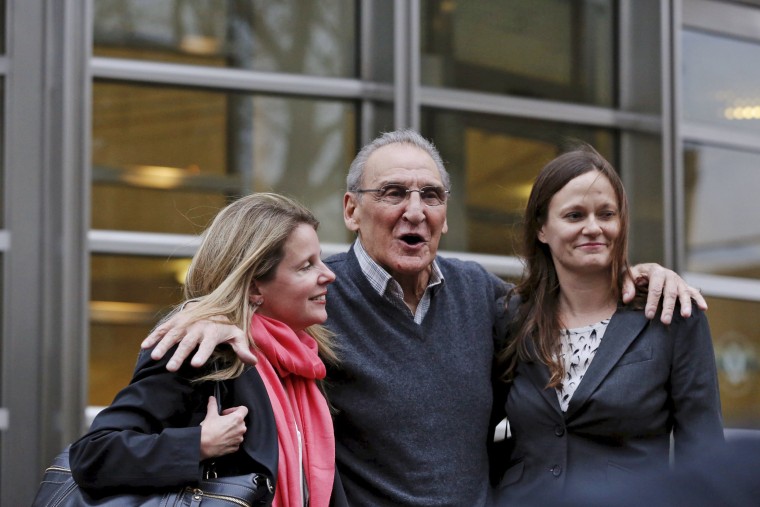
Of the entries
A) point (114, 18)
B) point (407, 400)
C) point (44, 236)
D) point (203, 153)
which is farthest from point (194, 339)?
point (114, 18)

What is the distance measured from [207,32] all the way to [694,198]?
3573mm

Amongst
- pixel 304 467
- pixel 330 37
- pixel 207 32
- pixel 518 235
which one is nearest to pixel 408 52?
pixel 330 37

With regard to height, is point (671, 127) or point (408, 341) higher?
point (671, 127)

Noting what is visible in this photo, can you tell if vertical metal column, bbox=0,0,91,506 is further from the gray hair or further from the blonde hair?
the blonde hair

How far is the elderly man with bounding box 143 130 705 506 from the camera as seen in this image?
336cm

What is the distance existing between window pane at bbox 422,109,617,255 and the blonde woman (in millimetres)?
3805

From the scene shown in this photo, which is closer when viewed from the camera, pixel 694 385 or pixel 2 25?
pixel 694 385

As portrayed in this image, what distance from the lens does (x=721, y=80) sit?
7.88m

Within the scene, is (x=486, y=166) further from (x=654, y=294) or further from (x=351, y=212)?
(x=654, y=294)

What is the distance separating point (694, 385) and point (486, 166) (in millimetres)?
Result: 4096

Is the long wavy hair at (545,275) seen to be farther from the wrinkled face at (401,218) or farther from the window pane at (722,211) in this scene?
the window pane at (722,211)

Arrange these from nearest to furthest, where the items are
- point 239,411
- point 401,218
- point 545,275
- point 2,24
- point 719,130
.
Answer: point 239,411, point 401,218, point 545,275, point 2,24, point 719,130

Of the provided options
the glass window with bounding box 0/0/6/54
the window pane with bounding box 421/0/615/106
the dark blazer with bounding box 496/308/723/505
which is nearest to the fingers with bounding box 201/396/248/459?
the dark blazer with bounding box 496/308/723/505

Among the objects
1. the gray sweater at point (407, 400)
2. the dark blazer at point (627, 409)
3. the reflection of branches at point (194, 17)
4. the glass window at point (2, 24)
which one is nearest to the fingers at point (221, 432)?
the gray sweater at point (407, 400)
